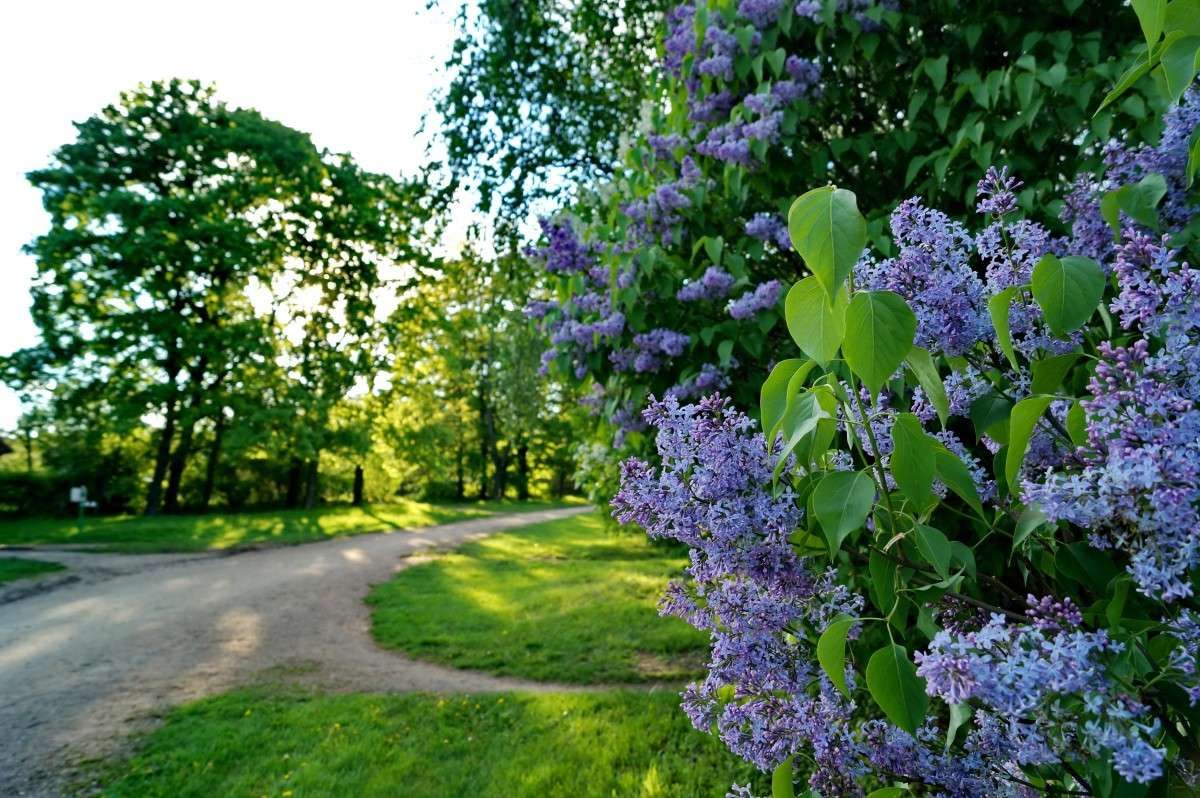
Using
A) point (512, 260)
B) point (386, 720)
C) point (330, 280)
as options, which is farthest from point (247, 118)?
point (386, 720)

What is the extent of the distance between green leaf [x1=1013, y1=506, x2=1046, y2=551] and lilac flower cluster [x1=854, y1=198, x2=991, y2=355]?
320mm

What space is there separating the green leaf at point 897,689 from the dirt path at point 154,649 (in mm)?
5751

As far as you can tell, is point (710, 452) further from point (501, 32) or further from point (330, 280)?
point (330, 280)

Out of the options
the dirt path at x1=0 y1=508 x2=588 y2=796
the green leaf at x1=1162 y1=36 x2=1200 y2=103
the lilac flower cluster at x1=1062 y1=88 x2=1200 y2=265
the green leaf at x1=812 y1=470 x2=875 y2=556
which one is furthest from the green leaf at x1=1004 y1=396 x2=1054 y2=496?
the dirt path at x1=0 y1=508 x2=588 y2=796

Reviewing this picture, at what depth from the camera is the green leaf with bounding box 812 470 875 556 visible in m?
1.09

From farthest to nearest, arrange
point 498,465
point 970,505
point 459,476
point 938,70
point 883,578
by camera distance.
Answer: point 459,476 < point 498,465 < point 938,70 < point 970,505 < point 883,578

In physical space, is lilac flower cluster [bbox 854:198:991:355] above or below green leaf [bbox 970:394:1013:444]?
above

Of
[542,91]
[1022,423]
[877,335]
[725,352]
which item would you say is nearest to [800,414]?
[877,335]

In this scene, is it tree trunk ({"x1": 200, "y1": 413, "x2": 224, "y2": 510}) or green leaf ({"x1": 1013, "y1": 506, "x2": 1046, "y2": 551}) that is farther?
tree trunk ({"x1": 200, "y1": 413, "x2": 224, "y2": 510})

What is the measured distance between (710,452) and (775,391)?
0.19m

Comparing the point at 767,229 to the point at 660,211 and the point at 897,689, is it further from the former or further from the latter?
the point at 897,689

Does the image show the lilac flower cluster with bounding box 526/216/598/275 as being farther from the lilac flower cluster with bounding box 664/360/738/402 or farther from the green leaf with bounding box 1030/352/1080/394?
the green leaf with bounding box 1030/352/1080/394

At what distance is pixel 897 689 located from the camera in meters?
1.21

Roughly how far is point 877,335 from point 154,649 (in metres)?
9.77
